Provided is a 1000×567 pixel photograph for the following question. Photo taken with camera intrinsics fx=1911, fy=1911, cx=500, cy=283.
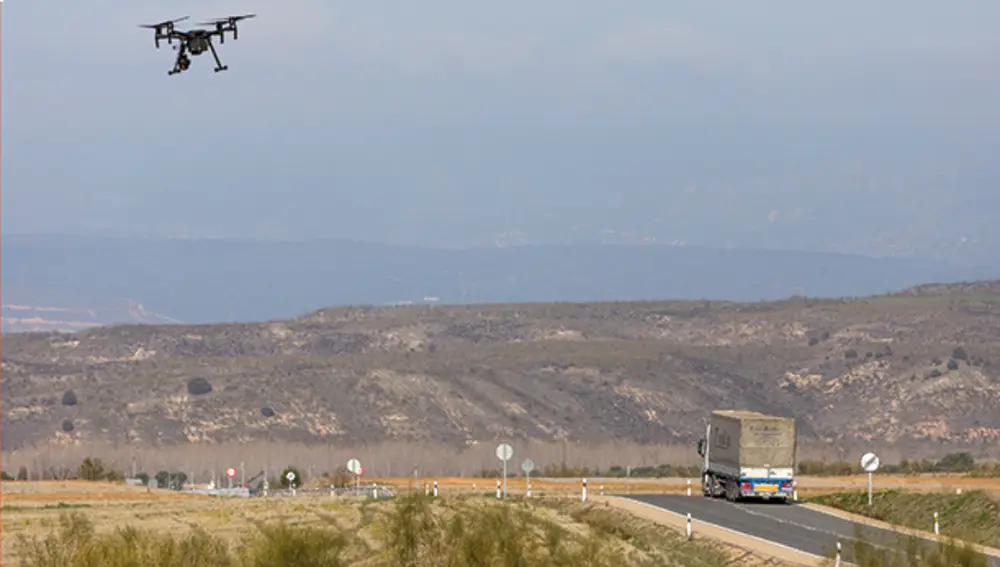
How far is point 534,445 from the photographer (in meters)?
138

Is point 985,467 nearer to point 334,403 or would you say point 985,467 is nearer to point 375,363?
point 334,403

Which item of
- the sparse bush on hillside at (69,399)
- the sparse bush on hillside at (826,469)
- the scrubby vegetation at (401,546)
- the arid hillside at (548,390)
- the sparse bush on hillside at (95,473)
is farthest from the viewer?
the sparse bush on hillside at (69,399)

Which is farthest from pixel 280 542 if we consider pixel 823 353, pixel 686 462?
pixel 823 353

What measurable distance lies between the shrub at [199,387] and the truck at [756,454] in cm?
8581

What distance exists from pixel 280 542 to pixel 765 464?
101 ft

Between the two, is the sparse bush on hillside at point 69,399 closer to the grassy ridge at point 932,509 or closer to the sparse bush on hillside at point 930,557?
the grassy ridge at point 932,509

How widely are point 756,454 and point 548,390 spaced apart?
91.3m

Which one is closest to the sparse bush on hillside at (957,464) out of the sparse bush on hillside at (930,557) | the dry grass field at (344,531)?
the dry grass field at (344,531)

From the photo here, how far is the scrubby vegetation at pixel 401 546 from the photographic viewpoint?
4034cm

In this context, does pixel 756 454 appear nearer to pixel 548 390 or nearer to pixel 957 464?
pixel 957 464

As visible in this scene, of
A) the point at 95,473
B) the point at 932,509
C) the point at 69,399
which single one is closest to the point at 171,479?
the point at 95,473

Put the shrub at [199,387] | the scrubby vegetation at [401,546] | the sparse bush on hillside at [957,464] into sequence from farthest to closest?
the shrub at [199,387] → the sparse bush on hillside at [957,464] → the scrubby vegetation at [401,546]

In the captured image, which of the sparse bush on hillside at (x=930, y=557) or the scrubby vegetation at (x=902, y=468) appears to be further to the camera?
the scrubby vegetation at (x=902, y=468)

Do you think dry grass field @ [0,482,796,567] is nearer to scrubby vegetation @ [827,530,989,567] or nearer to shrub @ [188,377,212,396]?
scrubby vegetation @ [827,530,989,567]
